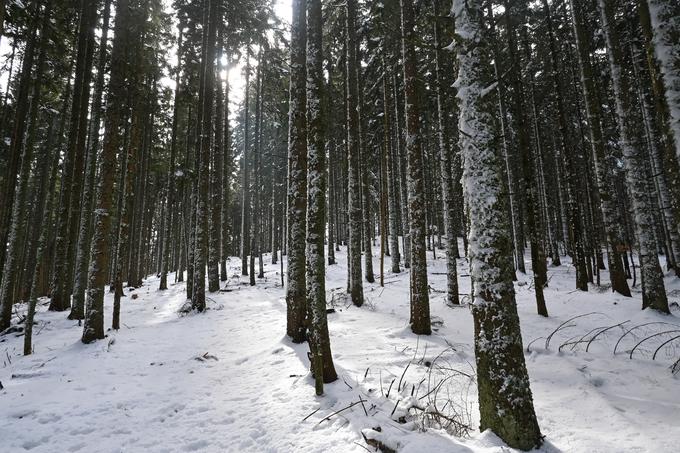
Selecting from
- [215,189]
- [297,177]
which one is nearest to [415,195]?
[297,177]

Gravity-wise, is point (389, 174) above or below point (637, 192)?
above

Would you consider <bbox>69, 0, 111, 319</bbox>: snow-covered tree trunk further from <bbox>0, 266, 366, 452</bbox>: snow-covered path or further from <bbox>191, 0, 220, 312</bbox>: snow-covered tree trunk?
<bbox>191, 0, 220, 312</bbox>: snow-covered tree trunk

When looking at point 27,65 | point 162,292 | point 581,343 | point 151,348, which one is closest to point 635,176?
point 581,343

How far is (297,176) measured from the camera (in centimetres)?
679

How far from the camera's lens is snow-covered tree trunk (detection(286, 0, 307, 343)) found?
22.0 ft

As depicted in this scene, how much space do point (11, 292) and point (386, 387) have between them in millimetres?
12806

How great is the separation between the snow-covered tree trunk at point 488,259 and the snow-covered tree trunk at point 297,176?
3492 millimetres

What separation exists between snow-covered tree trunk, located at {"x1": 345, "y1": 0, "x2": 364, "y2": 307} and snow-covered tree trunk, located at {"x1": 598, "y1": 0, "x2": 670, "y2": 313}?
7.08 m

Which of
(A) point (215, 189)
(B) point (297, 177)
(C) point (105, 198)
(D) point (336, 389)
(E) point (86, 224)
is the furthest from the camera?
(A) point (215, 189)

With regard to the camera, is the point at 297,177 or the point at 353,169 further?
the point at 353,169

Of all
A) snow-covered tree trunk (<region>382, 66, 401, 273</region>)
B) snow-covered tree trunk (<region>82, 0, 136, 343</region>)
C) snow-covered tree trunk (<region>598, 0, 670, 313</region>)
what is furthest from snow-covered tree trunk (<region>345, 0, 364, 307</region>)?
snow-covered tree trunk (<region>598, 0, 670, 313</region>)

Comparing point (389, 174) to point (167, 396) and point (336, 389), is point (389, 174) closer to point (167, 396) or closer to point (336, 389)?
point (336, 389)

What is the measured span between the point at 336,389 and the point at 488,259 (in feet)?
9.50

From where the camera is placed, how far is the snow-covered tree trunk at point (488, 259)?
335 cm
